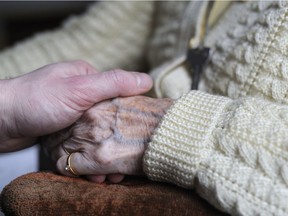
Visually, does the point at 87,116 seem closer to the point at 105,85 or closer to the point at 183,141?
the point at 105,85

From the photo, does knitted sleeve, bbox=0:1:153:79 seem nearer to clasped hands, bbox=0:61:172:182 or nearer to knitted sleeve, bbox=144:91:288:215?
clasped hands, bbox=0:61:172:182

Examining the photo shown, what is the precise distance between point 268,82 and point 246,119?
113 millimetres

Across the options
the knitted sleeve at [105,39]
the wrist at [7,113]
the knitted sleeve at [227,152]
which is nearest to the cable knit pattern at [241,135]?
the knitted sleeve at [227,152]

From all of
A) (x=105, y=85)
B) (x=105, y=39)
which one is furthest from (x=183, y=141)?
(x=105, y=39)

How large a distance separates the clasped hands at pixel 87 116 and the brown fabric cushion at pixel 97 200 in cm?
6

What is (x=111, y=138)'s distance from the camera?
0.68 m

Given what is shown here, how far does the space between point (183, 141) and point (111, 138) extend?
0.13 metres

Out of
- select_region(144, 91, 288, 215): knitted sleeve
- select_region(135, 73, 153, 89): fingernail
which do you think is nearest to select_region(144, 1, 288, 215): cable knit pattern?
select_region(144, 91, 288, 215): knitted sleeve

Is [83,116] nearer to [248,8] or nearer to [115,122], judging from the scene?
[115,122]

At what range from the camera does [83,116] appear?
73cm

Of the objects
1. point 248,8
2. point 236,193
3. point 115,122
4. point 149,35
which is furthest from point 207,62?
point 149,35

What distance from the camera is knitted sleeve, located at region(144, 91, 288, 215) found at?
0.53 metres

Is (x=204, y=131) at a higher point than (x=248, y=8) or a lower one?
lower

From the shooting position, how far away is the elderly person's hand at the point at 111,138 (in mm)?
659
